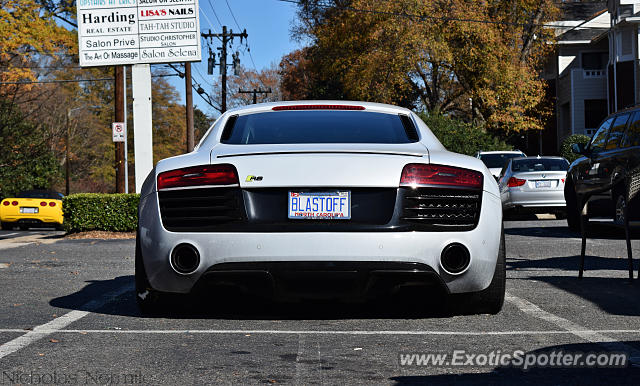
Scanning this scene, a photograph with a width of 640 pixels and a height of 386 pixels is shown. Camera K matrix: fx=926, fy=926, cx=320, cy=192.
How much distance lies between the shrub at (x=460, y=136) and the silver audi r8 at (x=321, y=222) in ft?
107

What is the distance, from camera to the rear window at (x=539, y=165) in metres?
21.1

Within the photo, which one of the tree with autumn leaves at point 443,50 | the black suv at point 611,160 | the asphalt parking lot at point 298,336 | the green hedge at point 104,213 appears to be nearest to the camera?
the asphalt parking lot at point 298,336

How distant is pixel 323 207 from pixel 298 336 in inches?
29.9

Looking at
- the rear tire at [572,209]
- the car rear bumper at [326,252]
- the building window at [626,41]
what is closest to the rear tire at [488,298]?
the car rear bumper at [326,252]

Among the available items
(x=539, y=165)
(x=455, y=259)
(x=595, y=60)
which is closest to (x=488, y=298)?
(x=455, y=259)

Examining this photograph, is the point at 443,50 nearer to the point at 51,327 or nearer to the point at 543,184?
the point at 543,184

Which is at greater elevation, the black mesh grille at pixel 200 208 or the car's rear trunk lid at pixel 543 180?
the black mesh grille at pixel 200 208

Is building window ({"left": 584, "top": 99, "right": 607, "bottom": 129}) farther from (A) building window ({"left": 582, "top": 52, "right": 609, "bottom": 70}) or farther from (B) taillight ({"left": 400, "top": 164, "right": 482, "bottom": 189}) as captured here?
(B) taillight ({"left": 400, "top": 164, "right": 482, "bottom": 189})

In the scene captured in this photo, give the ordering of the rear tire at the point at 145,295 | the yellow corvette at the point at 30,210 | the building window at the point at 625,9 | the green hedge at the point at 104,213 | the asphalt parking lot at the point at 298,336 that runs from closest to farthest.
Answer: the asphalt parking lot at the point at 298,336, the rear tire at the point at 145,295, the green hedge at the point at 104,213, the yellow corvette at the point at 30,210, the building window at the point at 625,9

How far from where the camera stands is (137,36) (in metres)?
25.8

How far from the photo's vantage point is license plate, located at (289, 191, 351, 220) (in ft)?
17.7

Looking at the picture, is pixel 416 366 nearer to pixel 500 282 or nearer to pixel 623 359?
pixel 623 359

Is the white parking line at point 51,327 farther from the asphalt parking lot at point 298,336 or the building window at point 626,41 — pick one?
the building window at point 626,41

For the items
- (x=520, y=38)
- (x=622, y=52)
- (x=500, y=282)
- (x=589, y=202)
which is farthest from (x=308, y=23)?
(x=500, y=282)
